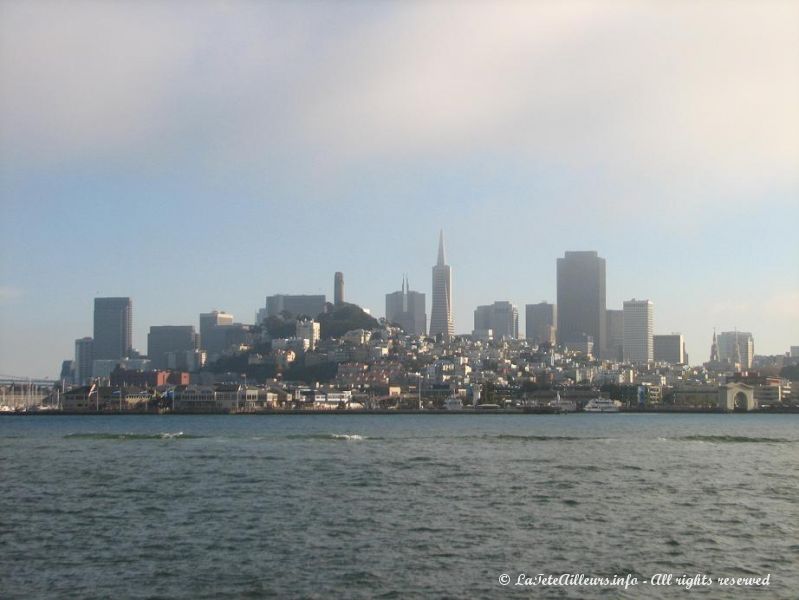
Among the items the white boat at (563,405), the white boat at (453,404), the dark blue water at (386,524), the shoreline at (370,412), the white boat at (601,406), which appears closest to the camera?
the dark blue water at (386,524)

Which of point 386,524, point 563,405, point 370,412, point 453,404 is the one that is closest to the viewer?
point 386,524

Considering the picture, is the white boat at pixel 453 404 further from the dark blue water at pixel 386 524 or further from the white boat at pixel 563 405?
the dark blue water at pixel 386 524

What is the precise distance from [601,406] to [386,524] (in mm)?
127457

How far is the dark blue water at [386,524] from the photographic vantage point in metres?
20.0

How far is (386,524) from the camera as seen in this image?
85.7 ft

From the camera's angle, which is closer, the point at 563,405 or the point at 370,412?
the point at 370,412

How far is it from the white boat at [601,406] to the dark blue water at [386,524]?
104 m

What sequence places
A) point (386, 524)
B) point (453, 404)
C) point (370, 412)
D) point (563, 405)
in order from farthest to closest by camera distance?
point (563, 405), point (453, 404), point (370, 412), point (386, 524)

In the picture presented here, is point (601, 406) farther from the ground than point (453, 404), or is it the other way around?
point (453, 404)

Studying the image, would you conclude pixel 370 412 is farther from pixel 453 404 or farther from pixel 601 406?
pixel 601 406

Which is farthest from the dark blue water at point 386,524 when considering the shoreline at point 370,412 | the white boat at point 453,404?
the white boat at point 453,404

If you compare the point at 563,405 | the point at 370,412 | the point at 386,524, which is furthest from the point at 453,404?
the point at 386,524

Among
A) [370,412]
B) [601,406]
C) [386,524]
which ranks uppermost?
[386,524]

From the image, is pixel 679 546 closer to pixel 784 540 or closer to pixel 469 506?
pixel 784 540
